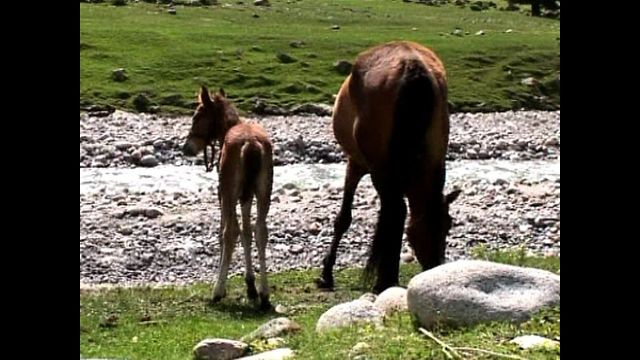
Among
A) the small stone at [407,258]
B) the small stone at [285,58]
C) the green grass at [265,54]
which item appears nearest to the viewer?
the small stone at [407,258]

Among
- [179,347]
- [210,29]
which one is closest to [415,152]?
[179,347]

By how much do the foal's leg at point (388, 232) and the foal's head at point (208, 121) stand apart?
2634mm

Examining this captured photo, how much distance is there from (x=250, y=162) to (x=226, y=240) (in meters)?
1.05

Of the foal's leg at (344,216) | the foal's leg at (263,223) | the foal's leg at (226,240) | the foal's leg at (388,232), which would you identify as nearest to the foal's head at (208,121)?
the foal's leg at (226,240)

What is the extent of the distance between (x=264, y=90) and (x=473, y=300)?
2873cm

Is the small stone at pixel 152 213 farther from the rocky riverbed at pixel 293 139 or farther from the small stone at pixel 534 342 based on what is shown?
the small stone at pixel 534 342

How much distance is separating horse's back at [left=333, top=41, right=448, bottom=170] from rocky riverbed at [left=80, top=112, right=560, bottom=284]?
4651 mm

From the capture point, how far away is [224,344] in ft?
26.0

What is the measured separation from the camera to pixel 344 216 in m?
13.4

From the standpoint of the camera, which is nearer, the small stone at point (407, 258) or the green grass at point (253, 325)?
the green grass at point (253, 325)

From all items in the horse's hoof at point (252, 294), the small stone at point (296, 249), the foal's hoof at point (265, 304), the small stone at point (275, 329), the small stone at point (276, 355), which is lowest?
the small stone at point (296, 249)

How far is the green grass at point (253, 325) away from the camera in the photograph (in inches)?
263
